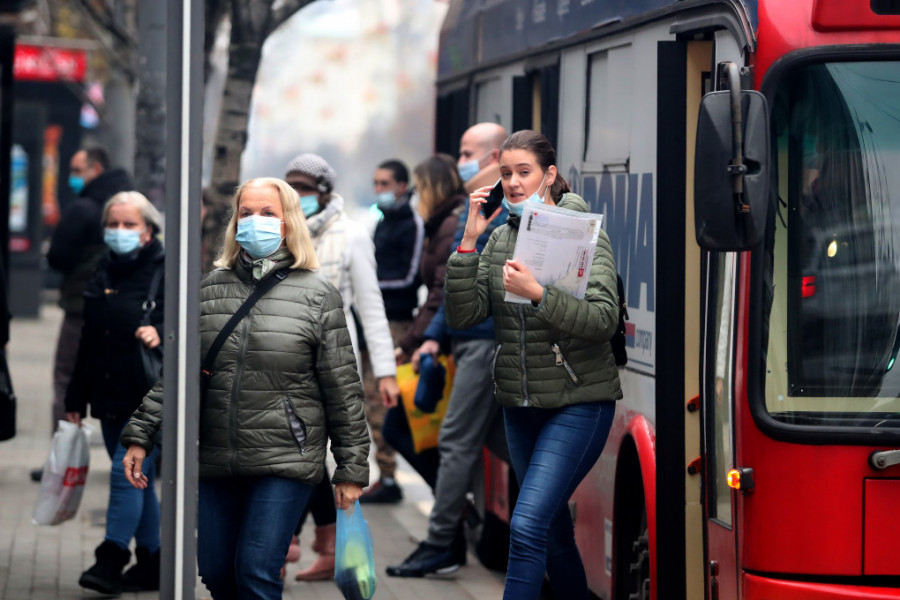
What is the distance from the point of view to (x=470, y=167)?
23.7ft

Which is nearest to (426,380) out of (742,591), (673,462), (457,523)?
(457,523)

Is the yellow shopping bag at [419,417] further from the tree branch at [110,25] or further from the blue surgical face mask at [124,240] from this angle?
the tree branch at [110,25]

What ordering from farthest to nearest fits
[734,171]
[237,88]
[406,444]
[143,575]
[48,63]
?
[48,63]
[237,88]
[406,444]
[143,575]
[734,171]

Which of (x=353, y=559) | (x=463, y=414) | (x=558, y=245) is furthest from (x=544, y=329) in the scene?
(x=463, y=414)

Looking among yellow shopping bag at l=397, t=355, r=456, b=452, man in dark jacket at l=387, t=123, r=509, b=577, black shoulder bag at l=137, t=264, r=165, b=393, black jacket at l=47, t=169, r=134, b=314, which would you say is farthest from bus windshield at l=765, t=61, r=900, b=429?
black jacket at l=47, t=169, r=134, b=314

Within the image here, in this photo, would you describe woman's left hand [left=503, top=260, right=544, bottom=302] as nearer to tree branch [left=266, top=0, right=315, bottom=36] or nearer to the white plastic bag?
the white plastic bag

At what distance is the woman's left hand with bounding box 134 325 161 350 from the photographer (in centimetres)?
641

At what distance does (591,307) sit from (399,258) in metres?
4.33

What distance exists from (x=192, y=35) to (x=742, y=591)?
2149mm

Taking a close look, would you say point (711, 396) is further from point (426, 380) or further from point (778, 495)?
point (426, 380)

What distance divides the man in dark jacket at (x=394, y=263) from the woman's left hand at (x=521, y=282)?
421cm

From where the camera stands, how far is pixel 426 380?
Result: 7.18m

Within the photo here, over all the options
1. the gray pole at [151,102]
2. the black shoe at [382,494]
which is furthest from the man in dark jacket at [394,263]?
the gray pole at [151,102]

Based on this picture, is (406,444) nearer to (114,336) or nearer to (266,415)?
(114,336)
